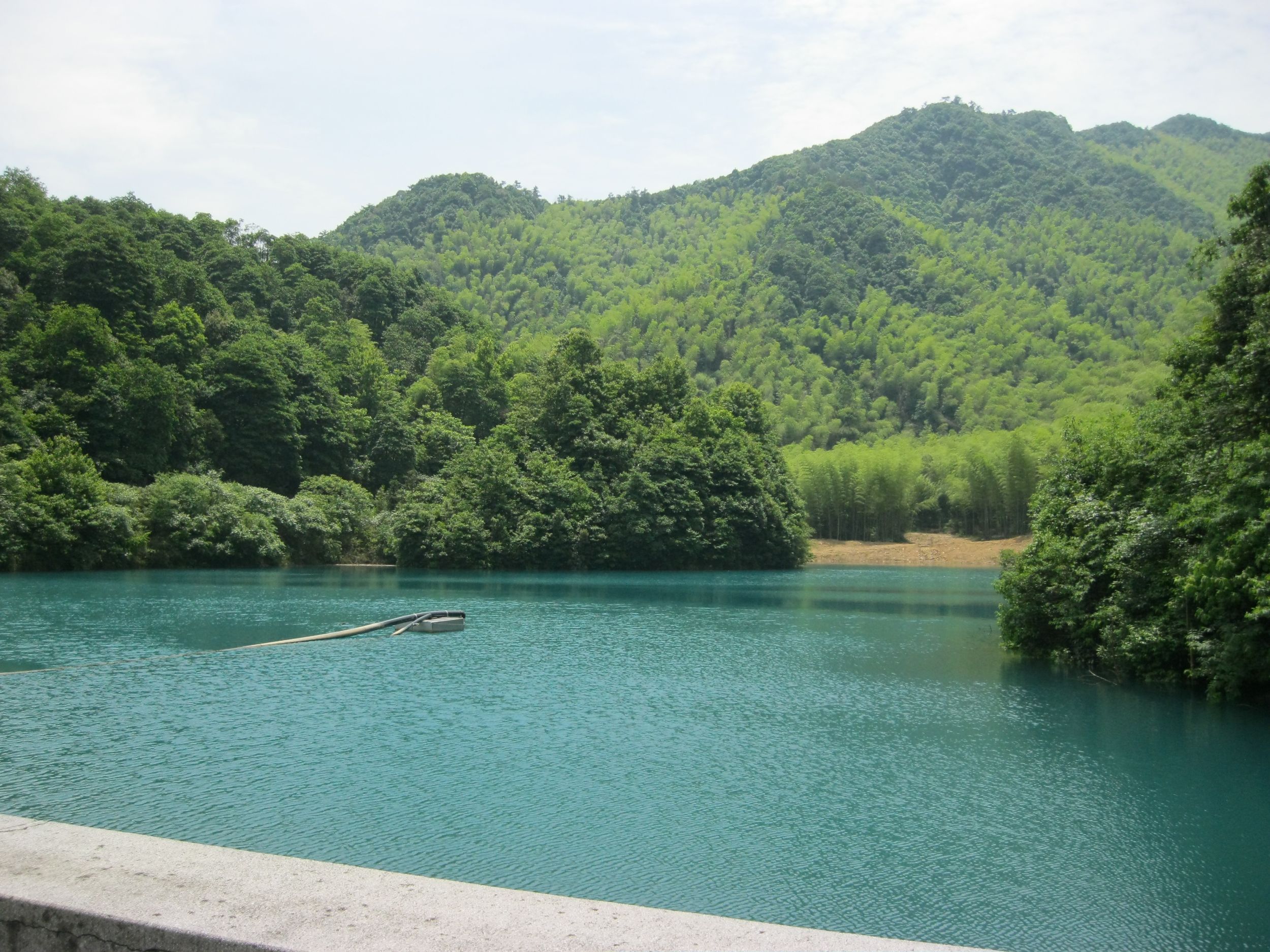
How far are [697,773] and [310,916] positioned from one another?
1270 cm

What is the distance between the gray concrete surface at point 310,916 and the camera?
10.9 ft

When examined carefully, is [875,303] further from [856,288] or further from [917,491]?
[917,491]

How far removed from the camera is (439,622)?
104 ft

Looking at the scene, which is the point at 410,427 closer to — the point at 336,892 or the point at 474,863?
the point at 474,863

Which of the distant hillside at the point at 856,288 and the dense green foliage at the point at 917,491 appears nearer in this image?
the dense green foliage at the point at 917,491

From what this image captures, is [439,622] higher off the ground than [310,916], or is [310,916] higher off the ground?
[310,916]

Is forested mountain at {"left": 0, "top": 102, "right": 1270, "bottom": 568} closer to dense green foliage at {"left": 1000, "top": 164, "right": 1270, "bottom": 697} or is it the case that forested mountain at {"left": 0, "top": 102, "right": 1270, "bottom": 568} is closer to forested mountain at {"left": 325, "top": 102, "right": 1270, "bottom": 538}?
forested mountain at {"left": 325, "top": 102, "right": 1270, "bottom": 538}

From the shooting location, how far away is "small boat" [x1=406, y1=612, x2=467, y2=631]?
3148cm

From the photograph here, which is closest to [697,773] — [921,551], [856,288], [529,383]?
[529,383]

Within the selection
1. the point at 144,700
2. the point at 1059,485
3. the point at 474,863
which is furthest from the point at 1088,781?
the point at 144,700

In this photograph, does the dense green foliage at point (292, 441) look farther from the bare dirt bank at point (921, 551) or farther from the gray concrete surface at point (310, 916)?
the gray concrete surface at point (310, 916)

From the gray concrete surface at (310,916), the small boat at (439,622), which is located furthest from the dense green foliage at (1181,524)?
the gray concrete surface at (310,916)

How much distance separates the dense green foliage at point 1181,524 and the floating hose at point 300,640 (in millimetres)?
17693

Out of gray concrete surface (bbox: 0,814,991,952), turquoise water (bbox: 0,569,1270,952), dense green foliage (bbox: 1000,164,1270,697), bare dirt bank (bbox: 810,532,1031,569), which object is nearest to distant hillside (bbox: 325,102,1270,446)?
bare dirt bank (bbox: 810,532,1031,569)
